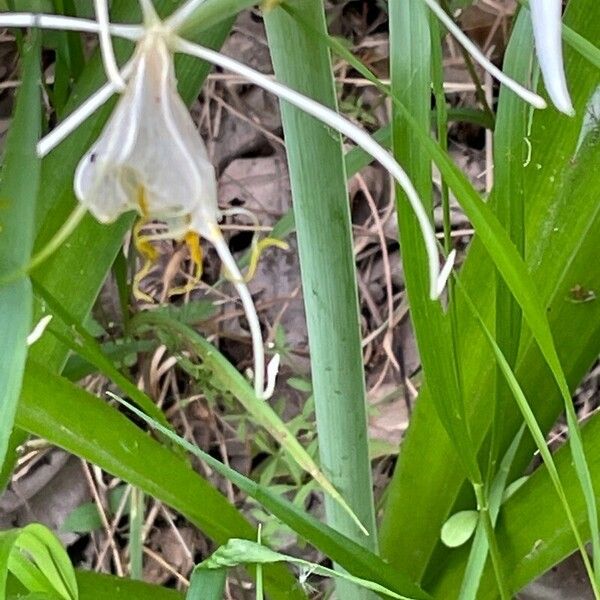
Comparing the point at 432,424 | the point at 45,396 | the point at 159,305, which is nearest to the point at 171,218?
the point at 45,396

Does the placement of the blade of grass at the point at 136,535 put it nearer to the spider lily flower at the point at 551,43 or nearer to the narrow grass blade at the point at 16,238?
the narrow grass blade at the point at 16,238

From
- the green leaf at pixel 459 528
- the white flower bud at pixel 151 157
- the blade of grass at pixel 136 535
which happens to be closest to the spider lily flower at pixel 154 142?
the white flower bud at pixel 151 157

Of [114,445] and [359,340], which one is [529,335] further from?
[114,445]

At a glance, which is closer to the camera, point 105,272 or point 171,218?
point 171,218

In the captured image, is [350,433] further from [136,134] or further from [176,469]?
[136,134]

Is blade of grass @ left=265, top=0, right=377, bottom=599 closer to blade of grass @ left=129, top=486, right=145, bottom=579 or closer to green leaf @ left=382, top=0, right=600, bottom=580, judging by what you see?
green leaf @ left=382, top=0, right=600, bottom=580
